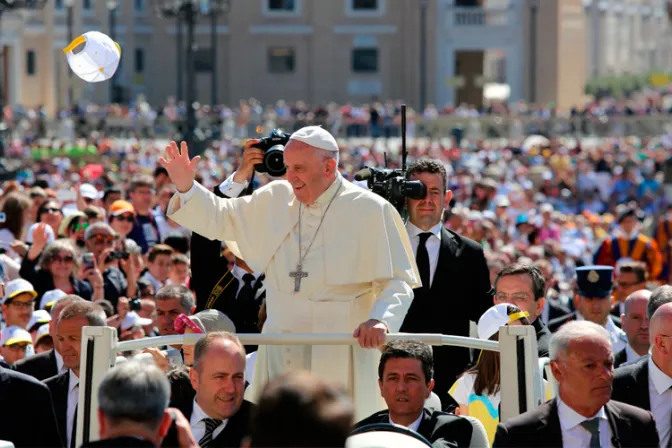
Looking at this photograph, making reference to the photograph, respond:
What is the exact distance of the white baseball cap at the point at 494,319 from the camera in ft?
24.2

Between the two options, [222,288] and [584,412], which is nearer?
[584,412]

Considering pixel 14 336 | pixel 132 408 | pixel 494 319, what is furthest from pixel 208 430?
pixel 14 336

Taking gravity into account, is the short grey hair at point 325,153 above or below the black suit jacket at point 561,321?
above

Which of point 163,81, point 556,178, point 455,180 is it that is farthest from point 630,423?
point 163,81

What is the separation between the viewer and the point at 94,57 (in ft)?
27.9

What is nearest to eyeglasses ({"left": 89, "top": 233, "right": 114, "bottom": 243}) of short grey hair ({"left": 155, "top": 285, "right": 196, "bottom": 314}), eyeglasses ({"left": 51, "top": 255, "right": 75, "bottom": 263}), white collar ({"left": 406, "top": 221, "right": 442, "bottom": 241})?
eyeglasses ({"left": 51, "top": 255, "right": 75, "bottom": 263})

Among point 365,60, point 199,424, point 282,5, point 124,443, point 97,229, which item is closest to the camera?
point 124,443

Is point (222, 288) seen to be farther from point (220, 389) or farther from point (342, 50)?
point (342, 50)

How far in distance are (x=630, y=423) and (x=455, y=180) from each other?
23805 mm

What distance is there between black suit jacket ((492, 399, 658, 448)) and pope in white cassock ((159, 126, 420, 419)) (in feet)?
3.69

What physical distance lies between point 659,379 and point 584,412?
1.11 metres

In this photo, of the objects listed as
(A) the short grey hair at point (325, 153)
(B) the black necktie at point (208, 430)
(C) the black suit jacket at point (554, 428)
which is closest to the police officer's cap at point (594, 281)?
(A) the short grey hair at point (325, 153)

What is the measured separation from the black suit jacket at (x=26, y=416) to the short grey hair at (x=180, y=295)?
85.8 inches

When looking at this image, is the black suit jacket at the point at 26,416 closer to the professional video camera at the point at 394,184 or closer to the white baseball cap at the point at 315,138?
the white baseball cap at the point at 315,138
